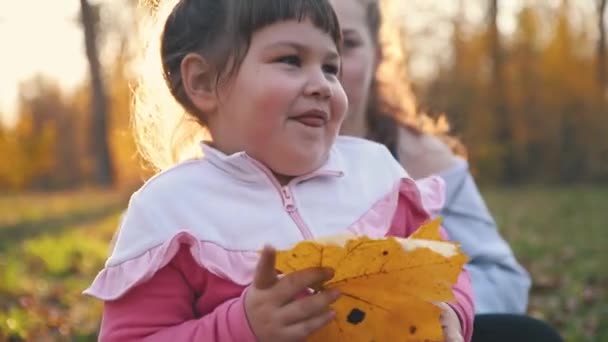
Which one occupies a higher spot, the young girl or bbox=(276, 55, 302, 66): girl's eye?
bbox=(276, 55, 302, 66): girl's eye

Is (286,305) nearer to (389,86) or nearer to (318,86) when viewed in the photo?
(318,86)

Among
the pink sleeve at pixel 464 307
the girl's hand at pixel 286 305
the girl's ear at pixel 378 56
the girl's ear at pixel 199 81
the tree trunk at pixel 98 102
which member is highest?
the girl's ear at pixel 199 81

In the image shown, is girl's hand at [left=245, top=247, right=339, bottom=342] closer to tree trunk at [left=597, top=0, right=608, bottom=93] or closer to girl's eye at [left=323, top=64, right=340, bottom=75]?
girl's eye at [left=323, top=64, right=340, bottom=75]

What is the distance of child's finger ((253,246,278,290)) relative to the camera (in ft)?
3.68

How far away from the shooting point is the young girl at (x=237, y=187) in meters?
1.40

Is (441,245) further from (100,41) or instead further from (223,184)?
(100,41)

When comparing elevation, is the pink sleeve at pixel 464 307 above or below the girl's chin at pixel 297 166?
below

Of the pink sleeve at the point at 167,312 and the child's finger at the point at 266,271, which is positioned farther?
the pink sleeve at the point at 167,312

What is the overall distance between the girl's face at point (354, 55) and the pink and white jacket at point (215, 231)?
76 cm

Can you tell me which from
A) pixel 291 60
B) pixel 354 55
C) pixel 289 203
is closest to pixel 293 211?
pixel 289 203

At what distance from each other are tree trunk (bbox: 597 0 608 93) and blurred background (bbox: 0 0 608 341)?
0.09ft

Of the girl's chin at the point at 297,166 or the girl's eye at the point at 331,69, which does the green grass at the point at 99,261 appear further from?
the girl's eye at the point at 331,69

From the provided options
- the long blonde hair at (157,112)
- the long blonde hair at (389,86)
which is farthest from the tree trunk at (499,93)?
the long blonde hair at (157,112)

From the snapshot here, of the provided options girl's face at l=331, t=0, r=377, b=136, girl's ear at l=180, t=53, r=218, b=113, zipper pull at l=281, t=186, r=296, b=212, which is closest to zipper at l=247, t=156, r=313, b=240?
zipper pull at l=281, t=186, r=296, b=212
